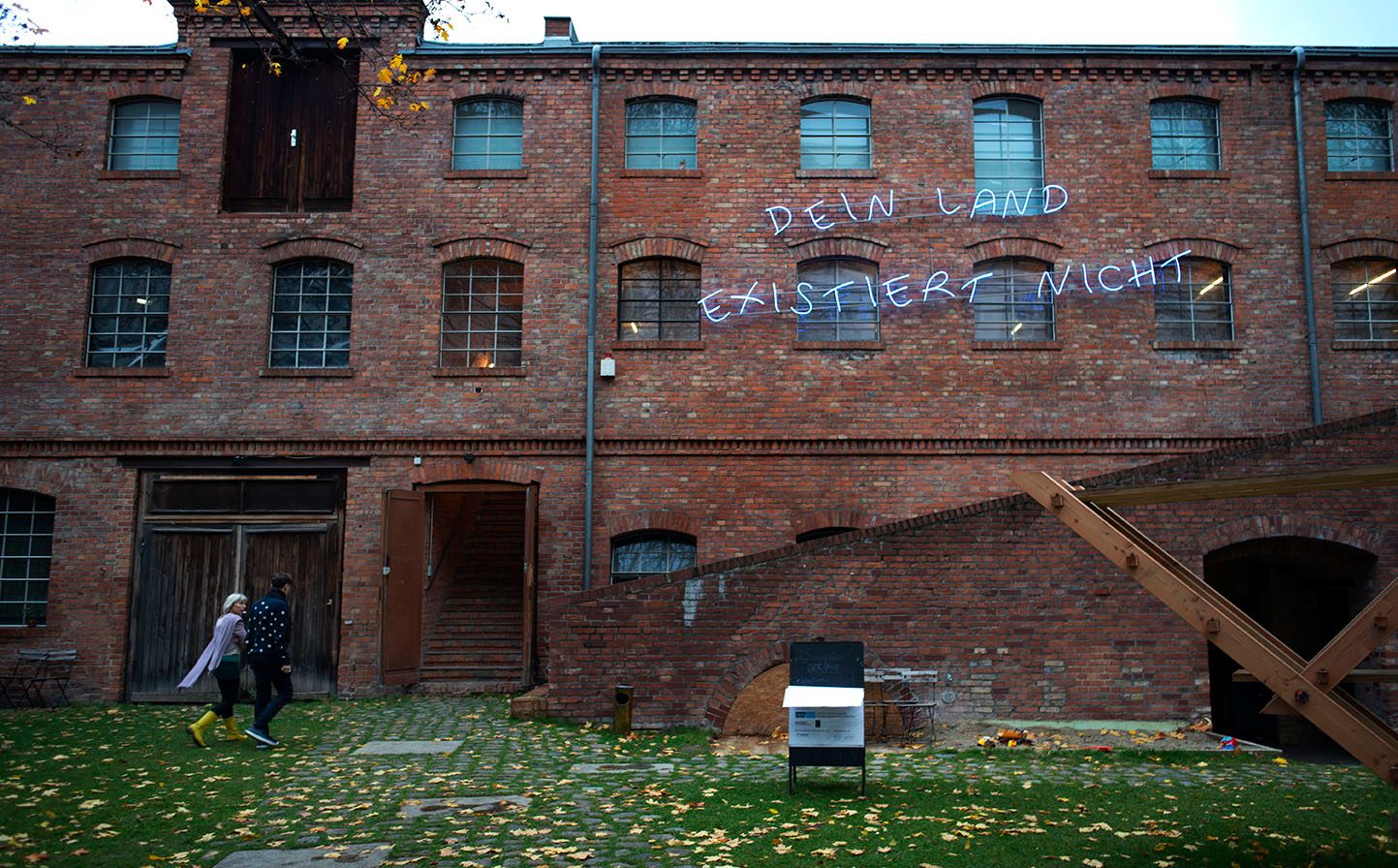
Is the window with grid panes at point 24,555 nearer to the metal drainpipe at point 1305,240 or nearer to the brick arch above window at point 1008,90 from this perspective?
the brick arch above window at point 1008,90

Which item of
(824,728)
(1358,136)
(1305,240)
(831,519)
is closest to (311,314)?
(831,519)

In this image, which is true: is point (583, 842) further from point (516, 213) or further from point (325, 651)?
Answer: point (516, 213)

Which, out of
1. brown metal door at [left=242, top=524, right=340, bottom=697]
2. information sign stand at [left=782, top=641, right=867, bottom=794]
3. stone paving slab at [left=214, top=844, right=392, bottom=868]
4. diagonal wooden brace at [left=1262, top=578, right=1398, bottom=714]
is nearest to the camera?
diagonal wooden brace at [left=1262, top=578, right=1398, bottom=714]

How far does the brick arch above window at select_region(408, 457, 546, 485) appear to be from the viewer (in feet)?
53.3

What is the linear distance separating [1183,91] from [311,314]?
45.2 ft

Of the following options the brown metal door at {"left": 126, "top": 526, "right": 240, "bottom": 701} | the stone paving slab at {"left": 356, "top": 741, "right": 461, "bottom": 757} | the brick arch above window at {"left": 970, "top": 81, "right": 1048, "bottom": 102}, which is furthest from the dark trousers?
the brick arch above window at {"left": 970, "top": 81, "right": 1048, "bottom": 102}

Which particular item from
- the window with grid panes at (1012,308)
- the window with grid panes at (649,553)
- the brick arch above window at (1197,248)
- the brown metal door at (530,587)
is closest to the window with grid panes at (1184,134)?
the brick arch above window at (1197,248)

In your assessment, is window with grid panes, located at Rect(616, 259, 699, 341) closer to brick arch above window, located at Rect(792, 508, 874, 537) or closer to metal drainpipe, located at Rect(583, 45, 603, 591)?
metal drainpipe, located at Rect(583, 45, 603, 591)

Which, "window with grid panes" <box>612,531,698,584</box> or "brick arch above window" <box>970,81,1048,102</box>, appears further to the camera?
"brick arch above window" <box>970,81,1048,102</box>

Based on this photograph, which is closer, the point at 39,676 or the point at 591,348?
the point at 39,676

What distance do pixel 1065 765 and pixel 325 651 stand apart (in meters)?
10.4

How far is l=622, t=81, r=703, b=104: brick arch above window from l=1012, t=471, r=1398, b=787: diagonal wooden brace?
11.3m

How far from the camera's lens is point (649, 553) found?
53.7 feet

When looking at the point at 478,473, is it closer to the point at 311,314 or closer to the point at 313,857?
the point at 311,314
